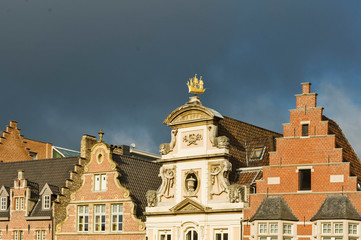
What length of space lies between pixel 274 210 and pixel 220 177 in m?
4.09

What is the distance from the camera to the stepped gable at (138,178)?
4741 centimetres

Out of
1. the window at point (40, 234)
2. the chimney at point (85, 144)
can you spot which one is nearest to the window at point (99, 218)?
the window at point (40, 234)

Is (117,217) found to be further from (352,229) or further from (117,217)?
(352,229)

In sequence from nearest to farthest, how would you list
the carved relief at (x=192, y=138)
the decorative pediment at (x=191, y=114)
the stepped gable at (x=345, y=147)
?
the stepped gable at (x=345, y=147), the decorative pediment at (x=191, y=114), the carved relief at (x=192, y=138)

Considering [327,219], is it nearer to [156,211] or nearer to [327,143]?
[327,143]

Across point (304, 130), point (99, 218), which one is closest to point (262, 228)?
point (304, 130)

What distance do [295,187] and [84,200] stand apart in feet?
49.3

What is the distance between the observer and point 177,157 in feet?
145

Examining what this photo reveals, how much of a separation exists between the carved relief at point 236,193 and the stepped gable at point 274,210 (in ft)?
4.57

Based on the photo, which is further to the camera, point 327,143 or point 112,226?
point 112,226

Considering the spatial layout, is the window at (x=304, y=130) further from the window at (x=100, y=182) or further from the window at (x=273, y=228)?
the window at (x=100, y=182)

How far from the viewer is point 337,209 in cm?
3775

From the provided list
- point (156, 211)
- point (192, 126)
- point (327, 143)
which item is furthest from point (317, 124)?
point (156, 211)

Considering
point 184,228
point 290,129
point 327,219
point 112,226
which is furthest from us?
point 112,226
